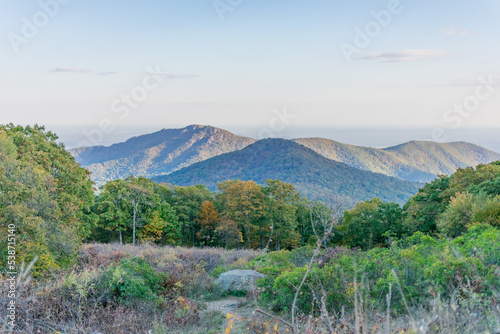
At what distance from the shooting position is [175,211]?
3819 centimetres

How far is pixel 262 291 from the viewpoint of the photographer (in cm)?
891

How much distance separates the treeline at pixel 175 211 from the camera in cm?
1166

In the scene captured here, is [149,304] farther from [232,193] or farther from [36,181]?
[232,193]

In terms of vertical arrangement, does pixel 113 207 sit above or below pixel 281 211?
above

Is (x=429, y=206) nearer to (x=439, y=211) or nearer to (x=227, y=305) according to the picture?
(x=439, y=211)

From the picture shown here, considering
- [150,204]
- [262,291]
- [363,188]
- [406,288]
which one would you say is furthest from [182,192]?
[363,188]

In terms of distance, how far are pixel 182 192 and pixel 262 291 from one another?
1401 inches

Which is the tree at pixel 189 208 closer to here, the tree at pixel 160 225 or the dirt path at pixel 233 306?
the tree at pixel 160 225

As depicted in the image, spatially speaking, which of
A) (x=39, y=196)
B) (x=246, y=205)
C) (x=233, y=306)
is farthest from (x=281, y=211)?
(x=233, y=306)

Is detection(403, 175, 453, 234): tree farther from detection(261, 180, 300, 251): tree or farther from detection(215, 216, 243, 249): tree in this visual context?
detection(215, 216, 243, 249): tree

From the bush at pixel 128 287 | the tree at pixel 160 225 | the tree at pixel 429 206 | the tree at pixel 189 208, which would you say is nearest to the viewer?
the bush at pixel 128 287

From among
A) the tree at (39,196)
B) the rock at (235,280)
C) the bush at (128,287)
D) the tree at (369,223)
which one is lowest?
the tree at (369,223)

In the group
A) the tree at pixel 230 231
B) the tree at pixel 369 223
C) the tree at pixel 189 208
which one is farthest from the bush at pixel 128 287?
the tree at pixel 369 223

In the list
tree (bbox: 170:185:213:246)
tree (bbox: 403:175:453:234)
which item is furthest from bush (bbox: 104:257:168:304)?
tree (bbox: 170:185:213:246)
